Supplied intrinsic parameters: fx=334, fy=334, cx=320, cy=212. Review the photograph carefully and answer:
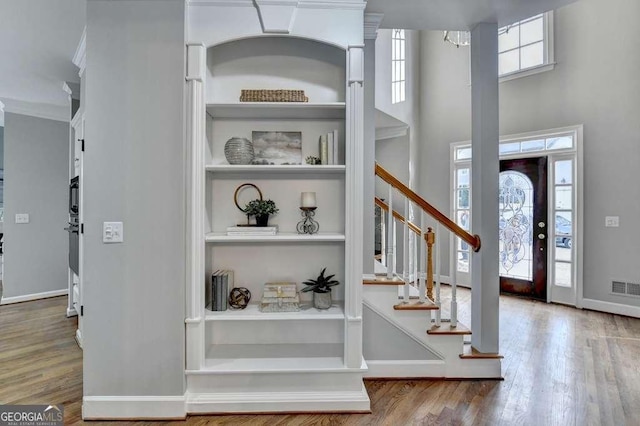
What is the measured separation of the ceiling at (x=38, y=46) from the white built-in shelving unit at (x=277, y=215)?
4.15 ft

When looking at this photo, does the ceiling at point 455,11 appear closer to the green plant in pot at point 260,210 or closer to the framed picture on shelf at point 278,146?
the framed picture on shelf at point 278,146

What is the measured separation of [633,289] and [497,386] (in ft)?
9.09

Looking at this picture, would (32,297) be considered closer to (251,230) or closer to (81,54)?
(81,54)

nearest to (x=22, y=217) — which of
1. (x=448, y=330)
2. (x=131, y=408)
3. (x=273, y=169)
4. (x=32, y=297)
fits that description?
(x=32, y=297)

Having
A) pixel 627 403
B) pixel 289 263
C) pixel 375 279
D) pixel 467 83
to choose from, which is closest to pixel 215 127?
pixel 289 263

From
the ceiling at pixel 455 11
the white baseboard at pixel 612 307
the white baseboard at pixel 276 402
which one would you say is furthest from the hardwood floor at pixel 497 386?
the ceiling at pixel 455 11

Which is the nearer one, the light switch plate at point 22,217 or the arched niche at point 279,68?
the arched niche at point 279,68

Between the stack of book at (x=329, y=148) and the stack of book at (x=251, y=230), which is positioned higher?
the stack of book at (x=329, y=148)

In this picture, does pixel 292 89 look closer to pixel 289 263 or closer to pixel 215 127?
pixel 215 127

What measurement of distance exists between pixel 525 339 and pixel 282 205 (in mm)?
2623

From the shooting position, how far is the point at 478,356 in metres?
2.39

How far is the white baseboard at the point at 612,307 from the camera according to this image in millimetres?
3732

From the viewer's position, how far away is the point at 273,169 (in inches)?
81.7

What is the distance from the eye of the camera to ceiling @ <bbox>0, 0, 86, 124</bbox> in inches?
94.6
